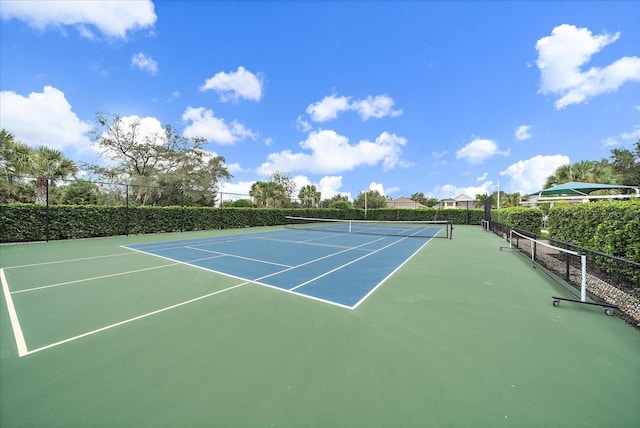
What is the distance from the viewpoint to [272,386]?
2301 millimetres

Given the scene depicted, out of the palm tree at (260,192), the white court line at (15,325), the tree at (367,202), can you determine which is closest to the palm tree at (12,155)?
the white court line at (15,325)

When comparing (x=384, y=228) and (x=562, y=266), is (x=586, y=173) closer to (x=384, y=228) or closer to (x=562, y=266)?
(x=384, y=228)

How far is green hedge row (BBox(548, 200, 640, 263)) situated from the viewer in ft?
15.6

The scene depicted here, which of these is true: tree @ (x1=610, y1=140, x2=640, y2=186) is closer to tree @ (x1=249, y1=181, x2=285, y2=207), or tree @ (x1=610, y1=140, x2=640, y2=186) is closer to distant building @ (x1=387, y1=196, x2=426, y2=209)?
distant building @ (x1=387, y1=196, x2=426, y2=209)

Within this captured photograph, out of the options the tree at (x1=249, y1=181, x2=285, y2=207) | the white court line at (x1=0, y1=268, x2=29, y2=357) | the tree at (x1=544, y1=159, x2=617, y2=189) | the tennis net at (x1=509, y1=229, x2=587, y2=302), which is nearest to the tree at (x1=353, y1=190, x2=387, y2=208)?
the tree at (x1=249, y1=181, x2=285, y2=207)

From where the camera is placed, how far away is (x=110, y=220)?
14.4 m

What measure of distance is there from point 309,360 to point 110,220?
16.6 metres

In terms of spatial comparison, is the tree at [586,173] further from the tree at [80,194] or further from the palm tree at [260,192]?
the tree at [80,194]

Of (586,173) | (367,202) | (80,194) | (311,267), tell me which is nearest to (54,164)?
(80,194)

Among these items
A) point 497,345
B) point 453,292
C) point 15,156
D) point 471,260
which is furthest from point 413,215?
point 15,156

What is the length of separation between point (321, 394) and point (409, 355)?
114cm

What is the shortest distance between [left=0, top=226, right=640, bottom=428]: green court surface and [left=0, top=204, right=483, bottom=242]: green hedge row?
33.5 ft

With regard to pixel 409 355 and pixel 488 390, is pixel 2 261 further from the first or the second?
pixel 488 390

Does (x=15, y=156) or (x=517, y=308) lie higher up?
(x=15, y=156)
